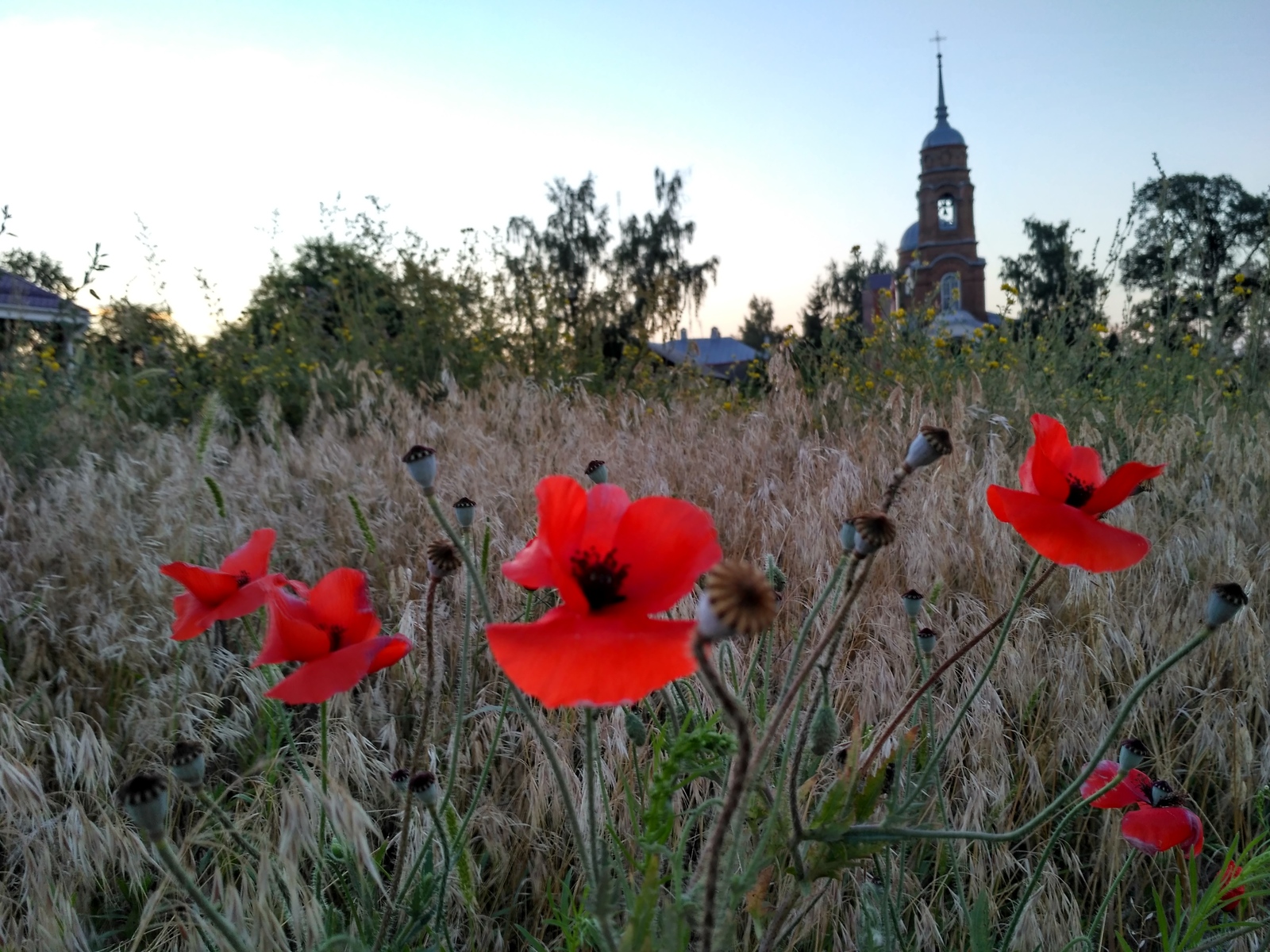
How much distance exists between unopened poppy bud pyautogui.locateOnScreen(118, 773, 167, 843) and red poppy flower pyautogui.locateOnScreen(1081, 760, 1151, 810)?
1038mm

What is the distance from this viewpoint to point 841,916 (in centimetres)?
139

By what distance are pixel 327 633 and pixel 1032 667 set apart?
5.26 feet

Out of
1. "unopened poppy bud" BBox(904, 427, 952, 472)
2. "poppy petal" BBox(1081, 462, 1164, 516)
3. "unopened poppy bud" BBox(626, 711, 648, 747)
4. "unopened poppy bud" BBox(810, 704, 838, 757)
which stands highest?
"unopened poppy bud" BBox(904, 427, 952, 472)

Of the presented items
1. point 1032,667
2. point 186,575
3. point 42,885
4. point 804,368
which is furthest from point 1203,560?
point 804,368

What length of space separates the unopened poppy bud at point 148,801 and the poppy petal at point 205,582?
37 cm

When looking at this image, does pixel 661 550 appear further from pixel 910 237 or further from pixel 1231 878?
pixel 910 237

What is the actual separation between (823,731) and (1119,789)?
532mm

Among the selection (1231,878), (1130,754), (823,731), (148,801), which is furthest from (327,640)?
(1231,878)

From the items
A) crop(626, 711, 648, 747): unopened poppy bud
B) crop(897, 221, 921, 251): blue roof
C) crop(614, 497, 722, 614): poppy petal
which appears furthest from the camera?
crop(897, 221, 921, 251): blue roof

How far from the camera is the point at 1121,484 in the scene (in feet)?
2.90

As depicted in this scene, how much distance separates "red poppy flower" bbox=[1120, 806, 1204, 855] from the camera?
1.02 meters

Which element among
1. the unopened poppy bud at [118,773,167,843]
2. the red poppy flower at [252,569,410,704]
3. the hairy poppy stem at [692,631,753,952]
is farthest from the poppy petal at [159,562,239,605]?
the hairy poppy stem at [692,631,753,952]

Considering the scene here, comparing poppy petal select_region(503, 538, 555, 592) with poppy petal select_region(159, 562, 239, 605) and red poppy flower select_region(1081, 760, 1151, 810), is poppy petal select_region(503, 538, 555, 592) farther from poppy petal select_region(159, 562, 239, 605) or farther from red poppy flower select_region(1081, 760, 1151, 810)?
red poppy flower select_region(1081, 760, 1151, 810)

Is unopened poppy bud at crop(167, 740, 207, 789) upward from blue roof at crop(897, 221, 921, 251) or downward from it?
downward
